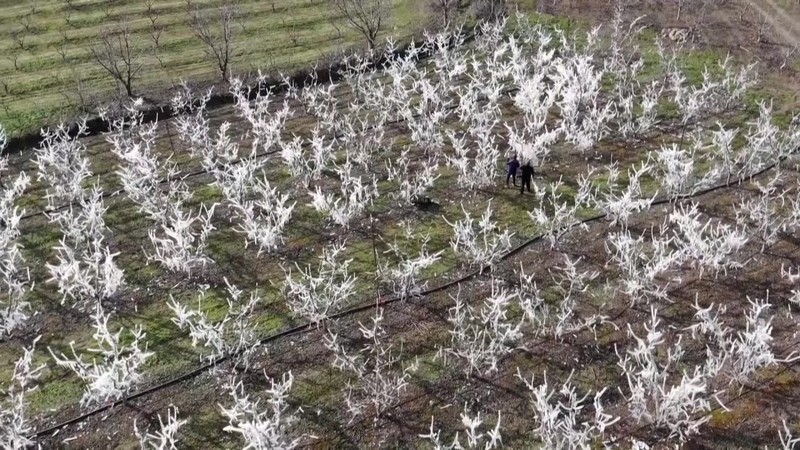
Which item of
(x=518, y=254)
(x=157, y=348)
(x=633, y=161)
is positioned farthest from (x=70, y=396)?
(x=633, y=161)

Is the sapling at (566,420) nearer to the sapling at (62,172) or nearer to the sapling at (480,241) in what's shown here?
the sapling at (480,241)

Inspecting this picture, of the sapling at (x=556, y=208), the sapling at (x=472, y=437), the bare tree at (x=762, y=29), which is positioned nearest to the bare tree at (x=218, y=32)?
the sapling at (x=556, y=208)

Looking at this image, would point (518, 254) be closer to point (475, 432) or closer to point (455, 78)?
point (475, 432)

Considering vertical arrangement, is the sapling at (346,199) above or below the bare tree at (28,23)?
below

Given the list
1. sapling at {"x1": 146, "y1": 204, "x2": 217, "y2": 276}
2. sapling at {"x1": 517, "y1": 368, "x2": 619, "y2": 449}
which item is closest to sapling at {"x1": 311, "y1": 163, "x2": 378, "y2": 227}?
sapling at {"x1": 146, "y1": 204, "x2": 217, "y2": 276}

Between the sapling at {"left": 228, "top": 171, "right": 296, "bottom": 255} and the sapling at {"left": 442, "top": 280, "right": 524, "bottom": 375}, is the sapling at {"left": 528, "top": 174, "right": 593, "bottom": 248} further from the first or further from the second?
the sapling at {"left": 228, "top": 171, "right": 296, "bottom": 255}

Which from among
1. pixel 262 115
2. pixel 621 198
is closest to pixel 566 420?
pixel 621 198

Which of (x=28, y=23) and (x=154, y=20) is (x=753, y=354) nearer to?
(x=154, y=20)
